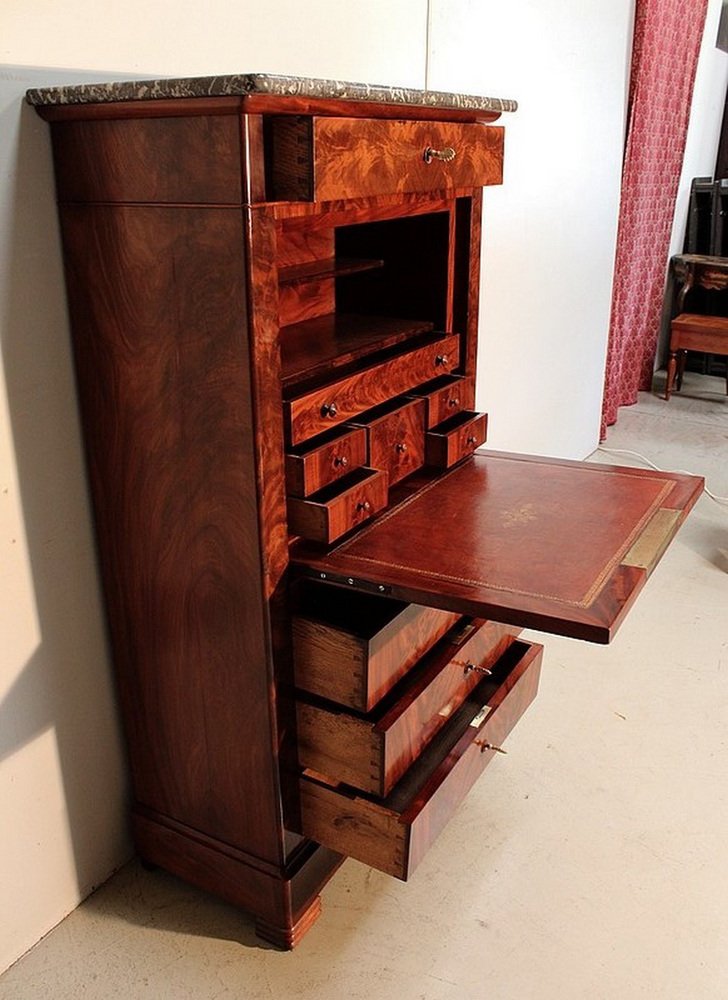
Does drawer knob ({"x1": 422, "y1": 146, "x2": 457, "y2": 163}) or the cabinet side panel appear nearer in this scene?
the cabinet side panel

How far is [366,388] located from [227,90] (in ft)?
1.59

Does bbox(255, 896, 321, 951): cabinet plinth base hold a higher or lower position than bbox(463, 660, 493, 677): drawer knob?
lower

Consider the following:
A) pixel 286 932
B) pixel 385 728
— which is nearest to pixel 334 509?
pixel 385 728

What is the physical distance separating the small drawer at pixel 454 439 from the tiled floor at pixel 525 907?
0.67m

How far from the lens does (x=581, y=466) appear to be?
1.51 meters

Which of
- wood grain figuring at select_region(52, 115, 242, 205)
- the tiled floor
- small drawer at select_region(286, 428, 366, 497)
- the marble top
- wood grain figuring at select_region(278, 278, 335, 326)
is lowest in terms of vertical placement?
the tiled floor

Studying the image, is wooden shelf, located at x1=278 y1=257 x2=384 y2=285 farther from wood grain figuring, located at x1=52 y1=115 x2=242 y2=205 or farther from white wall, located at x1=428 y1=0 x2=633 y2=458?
white wall, located at x1=428 y1=0 x2=633 y2=458

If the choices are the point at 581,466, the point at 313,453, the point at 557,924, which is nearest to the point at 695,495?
the point at 581,466

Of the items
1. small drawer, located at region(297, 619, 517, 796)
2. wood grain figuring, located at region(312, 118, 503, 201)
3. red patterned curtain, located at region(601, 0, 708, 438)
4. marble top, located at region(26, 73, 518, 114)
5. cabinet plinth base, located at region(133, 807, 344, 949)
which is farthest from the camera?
red patterned curtain, located at region(601, 0, 708, 438)

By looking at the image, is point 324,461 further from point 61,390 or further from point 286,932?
point 286,932

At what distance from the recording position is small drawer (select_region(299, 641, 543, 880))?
1.28 meters

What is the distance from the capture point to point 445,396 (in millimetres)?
1530

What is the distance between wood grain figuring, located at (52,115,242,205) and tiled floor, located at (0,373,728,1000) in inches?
43.1

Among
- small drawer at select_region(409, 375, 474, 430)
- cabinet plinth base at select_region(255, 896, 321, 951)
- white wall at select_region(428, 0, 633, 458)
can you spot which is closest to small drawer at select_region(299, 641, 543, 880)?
cabinet plinth base at select_region(255, 896, 321, 951)
